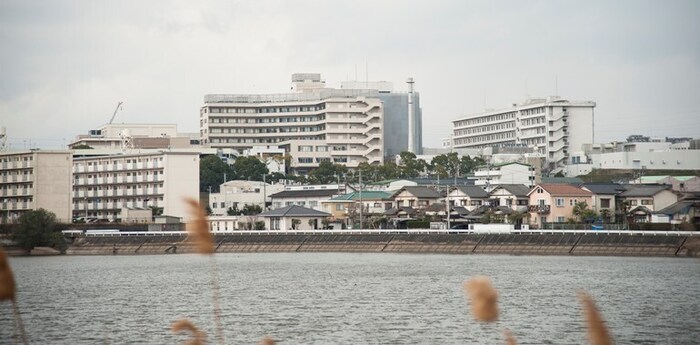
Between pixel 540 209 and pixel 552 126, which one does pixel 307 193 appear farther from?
pixel 552 126

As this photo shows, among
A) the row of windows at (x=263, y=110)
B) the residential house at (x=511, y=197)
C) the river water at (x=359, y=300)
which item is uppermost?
the row of windows at (x=263, y=110)

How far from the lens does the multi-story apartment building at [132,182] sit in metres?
101

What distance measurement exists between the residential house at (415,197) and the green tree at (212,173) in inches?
1205

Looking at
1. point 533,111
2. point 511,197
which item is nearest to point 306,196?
point 511,197

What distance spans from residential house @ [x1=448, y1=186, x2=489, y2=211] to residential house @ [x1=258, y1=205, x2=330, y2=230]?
12.4 metres

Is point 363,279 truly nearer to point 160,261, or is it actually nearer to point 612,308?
point 612,308

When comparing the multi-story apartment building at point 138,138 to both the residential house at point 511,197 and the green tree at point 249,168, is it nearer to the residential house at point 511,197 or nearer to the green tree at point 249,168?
the green tree at point 249,168

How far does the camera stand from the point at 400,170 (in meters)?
132

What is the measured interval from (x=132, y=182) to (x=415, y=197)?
27810 millimetres

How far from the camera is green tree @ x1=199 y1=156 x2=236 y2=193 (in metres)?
122

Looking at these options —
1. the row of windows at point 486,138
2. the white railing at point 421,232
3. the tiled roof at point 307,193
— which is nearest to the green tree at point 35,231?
the white railing at point 421,232

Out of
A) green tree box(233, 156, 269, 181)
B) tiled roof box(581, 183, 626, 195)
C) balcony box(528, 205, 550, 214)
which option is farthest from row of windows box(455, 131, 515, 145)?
balcony box(528, 205, 550, 214)

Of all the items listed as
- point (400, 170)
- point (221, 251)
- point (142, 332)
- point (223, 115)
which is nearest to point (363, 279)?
point (142, 332)

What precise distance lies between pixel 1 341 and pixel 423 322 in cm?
1221
